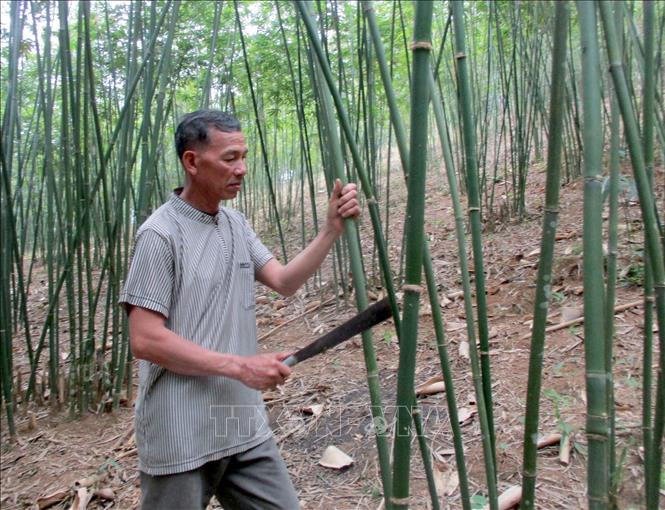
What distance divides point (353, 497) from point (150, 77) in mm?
1423

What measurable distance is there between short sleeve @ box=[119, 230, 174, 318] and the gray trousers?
311 mm

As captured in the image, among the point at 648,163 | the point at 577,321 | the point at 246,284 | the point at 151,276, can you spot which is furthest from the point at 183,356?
the point at 577,321

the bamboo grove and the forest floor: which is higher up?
the bamboo grove

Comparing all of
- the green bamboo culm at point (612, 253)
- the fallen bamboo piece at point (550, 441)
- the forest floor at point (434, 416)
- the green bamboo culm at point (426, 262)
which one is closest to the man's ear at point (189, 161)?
the green bamboo culm at point (426, 262)

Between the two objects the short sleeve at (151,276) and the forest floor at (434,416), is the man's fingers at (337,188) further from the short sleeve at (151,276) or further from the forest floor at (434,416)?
the forest floor at (434,416)

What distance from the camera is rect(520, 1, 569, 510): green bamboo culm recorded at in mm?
608

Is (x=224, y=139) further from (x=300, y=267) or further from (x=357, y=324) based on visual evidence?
(x=357, y=324)

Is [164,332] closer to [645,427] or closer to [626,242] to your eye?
[645,427]

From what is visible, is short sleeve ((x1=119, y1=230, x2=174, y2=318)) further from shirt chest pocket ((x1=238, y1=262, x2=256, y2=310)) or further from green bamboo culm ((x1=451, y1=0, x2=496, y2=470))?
green bamboo culm ((x1=451, y1=0, x2=496, y2=470))

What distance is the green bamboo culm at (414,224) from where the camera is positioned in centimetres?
56

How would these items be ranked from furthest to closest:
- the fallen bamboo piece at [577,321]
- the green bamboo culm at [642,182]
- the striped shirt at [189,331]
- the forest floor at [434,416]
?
the fallen bamboo piece at [577,321] < the forest floor at [434,416] < the striped shirt at [189,331] < the green bamboo culm at [642,182]

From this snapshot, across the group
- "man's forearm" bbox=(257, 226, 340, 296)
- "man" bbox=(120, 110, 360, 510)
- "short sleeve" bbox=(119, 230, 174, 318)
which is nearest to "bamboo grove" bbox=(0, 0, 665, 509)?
"man's forearm" bbox=(257, 226, 340, 296)

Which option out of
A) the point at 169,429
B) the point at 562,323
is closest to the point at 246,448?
the point at 169,429

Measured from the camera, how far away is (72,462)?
6.55 feet
